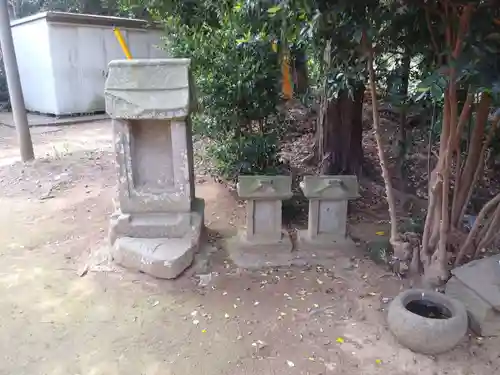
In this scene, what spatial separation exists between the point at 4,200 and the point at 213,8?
11.5 ft

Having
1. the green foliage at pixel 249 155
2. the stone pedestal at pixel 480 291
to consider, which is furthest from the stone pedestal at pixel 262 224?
the stone pedestal at pixel 480 291

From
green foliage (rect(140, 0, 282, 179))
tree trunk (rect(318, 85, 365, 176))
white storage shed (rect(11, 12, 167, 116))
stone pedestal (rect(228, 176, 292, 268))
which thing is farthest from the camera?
white storage shed (rect(11, 12, 167, 116))

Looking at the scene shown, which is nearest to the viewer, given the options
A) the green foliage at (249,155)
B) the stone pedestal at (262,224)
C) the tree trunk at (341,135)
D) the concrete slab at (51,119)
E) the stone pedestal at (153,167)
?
the stone pedestal at (153,167)

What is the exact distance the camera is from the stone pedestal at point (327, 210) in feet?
12.1

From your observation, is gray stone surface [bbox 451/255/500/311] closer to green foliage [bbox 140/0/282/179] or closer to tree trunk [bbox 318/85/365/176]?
green foliage [bbox 140/0/282/179]

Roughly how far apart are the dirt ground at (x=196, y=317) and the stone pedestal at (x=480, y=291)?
105 millimetres

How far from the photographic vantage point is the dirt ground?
2541mm

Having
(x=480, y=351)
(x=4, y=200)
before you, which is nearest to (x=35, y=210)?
(x=4, y=200)

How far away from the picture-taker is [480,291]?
2730 millimetres

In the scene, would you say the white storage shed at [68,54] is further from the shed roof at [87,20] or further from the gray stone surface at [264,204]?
the gray stone surface at [264,204]

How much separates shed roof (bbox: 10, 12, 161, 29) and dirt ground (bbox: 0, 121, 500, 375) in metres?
7.25

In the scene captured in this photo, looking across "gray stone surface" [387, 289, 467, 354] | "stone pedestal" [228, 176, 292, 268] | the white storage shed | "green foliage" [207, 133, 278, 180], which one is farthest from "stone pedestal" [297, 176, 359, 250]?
the white storage shed

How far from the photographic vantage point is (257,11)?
8.27 feet

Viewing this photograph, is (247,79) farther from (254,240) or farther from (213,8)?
(254,240)
